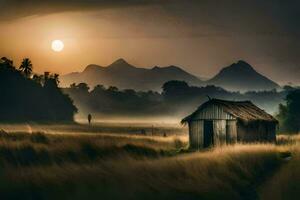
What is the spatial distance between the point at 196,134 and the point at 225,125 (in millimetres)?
2547

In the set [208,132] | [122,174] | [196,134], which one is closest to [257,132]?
[208,132]

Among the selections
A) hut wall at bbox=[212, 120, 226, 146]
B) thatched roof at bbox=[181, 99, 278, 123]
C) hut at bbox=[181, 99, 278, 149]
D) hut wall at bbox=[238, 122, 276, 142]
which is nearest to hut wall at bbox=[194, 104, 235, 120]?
hut at bbox=[181, 99, 278, 149]

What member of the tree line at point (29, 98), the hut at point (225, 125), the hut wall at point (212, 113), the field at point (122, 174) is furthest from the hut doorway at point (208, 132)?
the tree line at point (29, 98)

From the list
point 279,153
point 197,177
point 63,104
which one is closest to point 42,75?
point 63,104

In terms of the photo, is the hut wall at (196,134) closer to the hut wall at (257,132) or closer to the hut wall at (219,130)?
the hut wall at (219,130)

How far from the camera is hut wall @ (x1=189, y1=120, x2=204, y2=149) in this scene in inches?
1786

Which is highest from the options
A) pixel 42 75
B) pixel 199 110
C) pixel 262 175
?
pixel 42 75

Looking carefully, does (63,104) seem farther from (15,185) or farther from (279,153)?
(15,185)

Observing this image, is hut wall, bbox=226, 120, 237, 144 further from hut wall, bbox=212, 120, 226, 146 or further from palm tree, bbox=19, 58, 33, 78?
palm tree, bbox=19, 58, 33, 78

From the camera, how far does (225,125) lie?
4459 cm

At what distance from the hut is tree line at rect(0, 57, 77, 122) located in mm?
64342

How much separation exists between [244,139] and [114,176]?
1114 inches

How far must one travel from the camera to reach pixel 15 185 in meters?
15.5

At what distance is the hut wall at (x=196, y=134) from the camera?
45.4m
